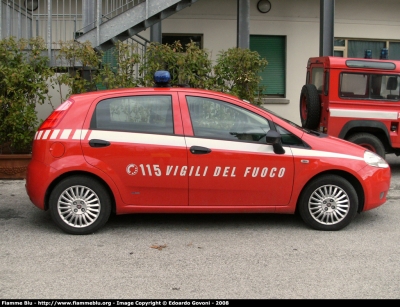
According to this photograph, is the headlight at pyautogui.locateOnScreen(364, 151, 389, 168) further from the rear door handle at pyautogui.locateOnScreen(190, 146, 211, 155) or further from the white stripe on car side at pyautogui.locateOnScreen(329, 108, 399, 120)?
the white stripe on car side at pyautogui.locateOnScreen(329, 108, 399, 120)

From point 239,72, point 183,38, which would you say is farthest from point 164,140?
point 183,38

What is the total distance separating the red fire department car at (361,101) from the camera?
9.83 m

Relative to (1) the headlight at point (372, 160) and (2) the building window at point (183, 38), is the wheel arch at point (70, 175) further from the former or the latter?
(2) the building window at point (183, 38)

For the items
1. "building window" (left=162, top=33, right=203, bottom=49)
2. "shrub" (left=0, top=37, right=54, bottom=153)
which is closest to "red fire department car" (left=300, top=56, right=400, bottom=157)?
"shrub" (left=0, top=37, right=54, bottom=153)

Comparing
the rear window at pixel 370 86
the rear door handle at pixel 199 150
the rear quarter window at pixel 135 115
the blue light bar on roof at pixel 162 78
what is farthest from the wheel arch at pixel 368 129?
the rear quarter window at pixel 135 115

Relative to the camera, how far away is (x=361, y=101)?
9891mm

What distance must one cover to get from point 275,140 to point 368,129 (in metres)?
4.19

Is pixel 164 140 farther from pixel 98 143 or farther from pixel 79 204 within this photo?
pixel 79 204

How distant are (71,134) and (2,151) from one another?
3.97 meters

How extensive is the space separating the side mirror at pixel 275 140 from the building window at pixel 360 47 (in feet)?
32.0

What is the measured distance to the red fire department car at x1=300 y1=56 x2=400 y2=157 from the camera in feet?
32.2

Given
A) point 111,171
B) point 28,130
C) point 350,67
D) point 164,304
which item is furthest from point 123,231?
point 350,67

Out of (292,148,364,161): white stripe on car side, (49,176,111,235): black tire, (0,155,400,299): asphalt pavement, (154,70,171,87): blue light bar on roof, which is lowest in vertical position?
(0,155,400,299): asphalt pavement

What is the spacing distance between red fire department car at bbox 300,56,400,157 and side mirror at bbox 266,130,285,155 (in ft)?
11.9
